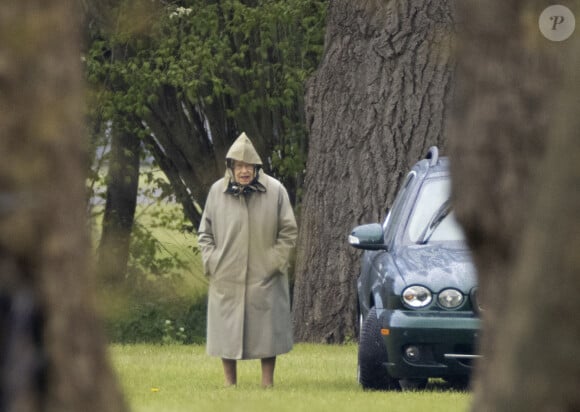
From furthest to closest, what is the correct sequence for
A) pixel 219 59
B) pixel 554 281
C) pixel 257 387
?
1. pixel 219 59
2. pixel 257 387
3. pixel 554 281

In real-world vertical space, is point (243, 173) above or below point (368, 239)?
above

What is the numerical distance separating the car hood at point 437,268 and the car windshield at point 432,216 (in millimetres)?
240

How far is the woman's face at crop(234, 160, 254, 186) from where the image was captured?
12.3 m

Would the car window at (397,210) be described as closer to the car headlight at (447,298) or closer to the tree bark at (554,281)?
the car headlight at (447,298)

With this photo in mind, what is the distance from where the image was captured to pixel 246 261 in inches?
484

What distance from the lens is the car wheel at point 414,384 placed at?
40.3 feet

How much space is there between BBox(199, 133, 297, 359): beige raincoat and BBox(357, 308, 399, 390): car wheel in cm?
95

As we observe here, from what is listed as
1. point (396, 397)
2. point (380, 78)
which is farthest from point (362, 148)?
point (396, 397)

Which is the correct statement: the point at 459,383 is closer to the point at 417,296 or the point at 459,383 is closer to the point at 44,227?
the point at 417,296

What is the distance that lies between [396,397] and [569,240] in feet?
22.6

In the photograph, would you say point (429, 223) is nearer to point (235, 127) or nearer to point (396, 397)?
point (396, 397)

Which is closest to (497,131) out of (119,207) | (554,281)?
(554,281)

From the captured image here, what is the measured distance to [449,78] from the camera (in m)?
17.8

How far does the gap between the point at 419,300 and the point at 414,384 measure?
1.61 meters
